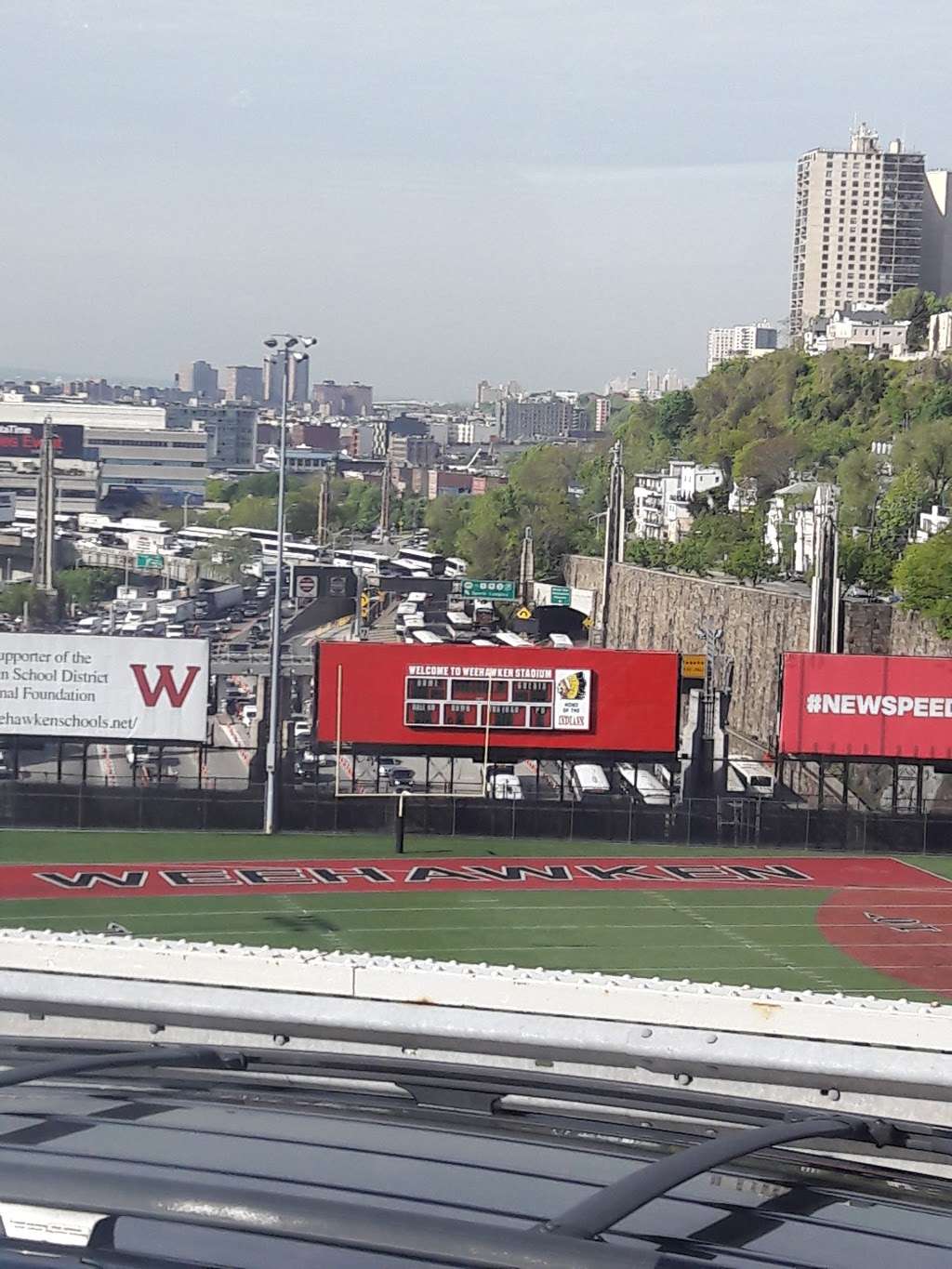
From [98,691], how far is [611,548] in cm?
2947

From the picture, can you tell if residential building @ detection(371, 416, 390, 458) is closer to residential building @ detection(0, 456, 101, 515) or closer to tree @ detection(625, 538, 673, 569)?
residential building @ detection(0, 456, 101, 515)

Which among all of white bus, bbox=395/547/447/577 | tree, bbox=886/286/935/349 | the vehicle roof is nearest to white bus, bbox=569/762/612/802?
the vehicle roof

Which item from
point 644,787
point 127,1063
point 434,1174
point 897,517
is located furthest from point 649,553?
point 434,1174

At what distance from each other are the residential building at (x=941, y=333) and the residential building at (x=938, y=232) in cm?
5169

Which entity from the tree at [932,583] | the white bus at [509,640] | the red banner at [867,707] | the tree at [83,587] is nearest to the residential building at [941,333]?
the white bus at [509,640]

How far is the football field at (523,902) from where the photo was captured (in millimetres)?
17406

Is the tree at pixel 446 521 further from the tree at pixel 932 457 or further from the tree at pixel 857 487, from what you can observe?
the tree at pixel 932 457

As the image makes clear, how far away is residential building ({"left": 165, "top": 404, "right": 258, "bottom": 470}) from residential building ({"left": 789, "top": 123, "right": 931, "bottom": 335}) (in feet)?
163

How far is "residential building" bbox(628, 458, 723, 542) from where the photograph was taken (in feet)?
245

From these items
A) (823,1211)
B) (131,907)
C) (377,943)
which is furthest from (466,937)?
(823,1211)

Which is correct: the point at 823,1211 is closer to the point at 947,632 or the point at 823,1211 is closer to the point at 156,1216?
the point at 156,1216

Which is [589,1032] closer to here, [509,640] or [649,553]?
[509,640]

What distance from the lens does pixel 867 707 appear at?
1007 inches

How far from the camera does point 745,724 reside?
37.3 metres
